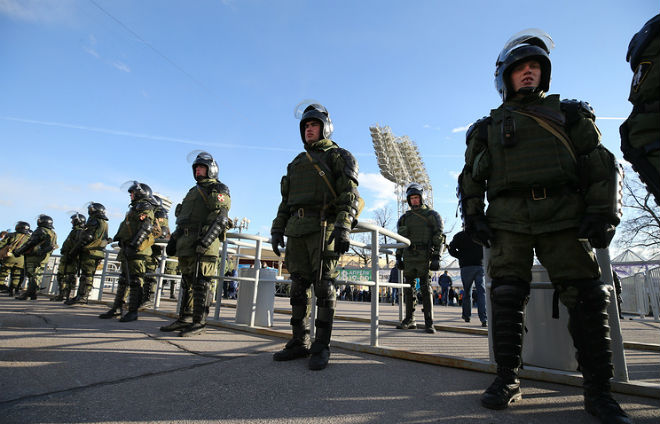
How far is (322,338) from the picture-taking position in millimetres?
2650

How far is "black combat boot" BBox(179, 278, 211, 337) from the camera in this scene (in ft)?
12.0

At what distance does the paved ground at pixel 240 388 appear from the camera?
1.53m

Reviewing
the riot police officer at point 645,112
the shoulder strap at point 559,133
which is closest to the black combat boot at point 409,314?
the shoulder strap at point 559,133

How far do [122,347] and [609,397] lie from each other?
3.40 m

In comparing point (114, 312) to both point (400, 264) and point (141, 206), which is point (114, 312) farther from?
point (400, 264)

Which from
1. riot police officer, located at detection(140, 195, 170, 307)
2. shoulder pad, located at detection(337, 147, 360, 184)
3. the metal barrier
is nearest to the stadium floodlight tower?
the metal barrier

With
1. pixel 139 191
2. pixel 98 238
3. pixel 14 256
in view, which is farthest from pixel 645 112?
pixel 14 256

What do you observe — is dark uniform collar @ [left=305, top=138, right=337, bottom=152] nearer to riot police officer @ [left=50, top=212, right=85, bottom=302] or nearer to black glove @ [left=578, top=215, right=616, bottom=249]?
black glove @ [left=578, top=215, right=616, bottom=249]

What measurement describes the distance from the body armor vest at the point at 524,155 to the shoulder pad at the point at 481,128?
1.3 inches

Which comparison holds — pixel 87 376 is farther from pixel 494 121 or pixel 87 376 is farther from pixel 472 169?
pixel 494 121

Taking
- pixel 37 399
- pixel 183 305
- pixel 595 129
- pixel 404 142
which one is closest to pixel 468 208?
pixel 595 129

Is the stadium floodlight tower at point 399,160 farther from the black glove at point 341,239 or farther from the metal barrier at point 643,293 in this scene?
the black glove at point 341,239

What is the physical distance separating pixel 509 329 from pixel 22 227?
14364 mm

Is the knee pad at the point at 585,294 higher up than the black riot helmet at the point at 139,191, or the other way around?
the black riot helmet at the point at 139,191
